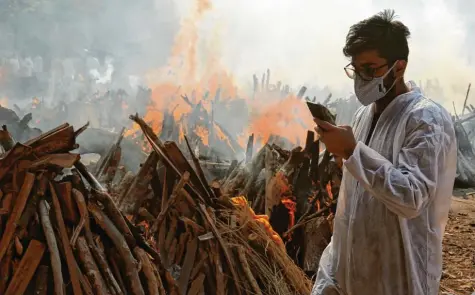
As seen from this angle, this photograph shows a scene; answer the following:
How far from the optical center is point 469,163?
35.0 feet

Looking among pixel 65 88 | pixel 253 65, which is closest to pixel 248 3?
pixel 253 65

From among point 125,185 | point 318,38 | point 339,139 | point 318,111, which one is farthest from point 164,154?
point 318,38

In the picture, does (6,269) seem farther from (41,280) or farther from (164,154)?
(164,154)

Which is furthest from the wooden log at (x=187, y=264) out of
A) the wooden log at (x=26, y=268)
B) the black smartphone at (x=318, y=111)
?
the black smartphone at (x=318, y=111)

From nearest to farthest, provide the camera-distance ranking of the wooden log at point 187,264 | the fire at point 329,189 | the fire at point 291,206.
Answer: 1. the wooden log at point 187,264
2. the fire at point 291,206
3. the fire at point 329,189

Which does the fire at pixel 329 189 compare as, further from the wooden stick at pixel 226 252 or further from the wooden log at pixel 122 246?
the wooden log at pixel 122 246

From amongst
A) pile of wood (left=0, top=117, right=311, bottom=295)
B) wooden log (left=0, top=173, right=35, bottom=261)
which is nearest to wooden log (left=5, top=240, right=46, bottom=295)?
pile of wood (left=0, top=117, right=311, bottom=295)

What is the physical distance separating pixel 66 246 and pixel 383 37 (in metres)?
1.92

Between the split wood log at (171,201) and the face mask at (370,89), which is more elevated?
the face mask at (370,89)

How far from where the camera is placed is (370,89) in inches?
Answer: 80.7

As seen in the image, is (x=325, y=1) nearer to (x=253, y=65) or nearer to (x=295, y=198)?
(x=253, y=65)

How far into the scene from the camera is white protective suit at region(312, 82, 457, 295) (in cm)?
173

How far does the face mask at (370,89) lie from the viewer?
2.02 meters

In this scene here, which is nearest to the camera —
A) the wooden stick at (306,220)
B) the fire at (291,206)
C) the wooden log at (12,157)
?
the wooden log at (12,157)
